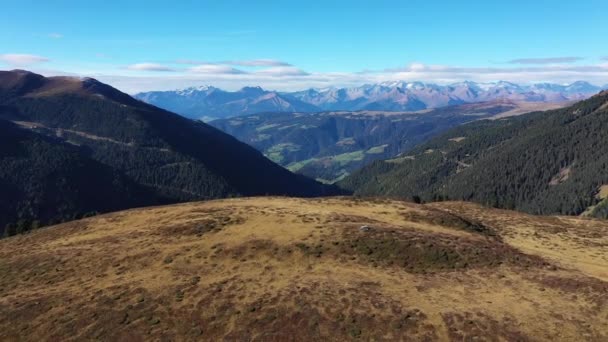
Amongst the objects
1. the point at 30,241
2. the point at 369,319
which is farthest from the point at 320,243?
the point at 30,241

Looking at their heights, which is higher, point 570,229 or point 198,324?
point 198,324

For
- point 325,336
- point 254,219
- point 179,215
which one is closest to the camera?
point 325,336

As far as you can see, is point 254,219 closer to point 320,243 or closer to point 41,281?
point 320,243

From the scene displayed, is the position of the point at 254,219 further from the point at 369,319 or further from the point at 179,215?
the point at 369,319

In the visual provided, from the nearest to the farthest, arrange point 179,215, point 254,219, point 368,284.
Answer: point 368,284 → point 254,219 → point 179,215

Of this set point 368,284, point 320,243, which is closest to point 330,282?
point 368,284

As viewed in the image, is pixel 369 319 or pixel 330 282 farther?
pixel 330 282
